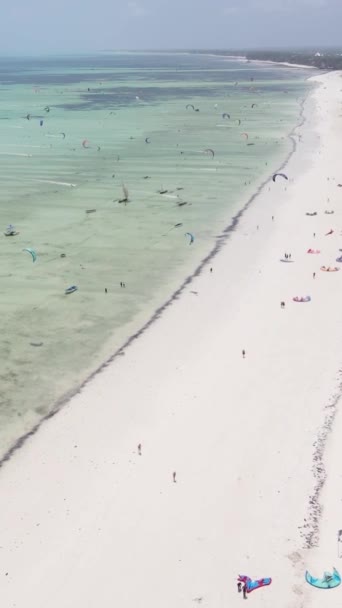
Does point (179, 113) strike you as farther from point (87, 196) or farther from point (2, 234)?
point (2, 234)

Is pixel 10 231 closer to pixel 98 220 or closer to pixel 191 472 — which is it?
pixel 98 220

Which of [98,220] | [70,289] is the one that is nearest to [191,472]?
[70,289]

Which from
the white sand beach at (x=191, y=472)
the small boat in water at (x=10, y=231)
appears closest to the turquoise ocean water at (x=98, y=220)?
the small boat in water at (x=10, y=231)

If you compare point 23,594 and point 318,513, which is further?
point 318,513

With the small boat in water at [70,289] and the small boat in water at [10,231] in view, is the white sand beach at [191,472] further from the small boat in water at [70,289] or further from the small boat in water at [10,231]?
the small boat in water at [10,231]

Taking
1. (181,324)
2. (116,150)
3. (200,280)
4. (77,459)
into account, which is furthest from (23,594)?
(116,150)
